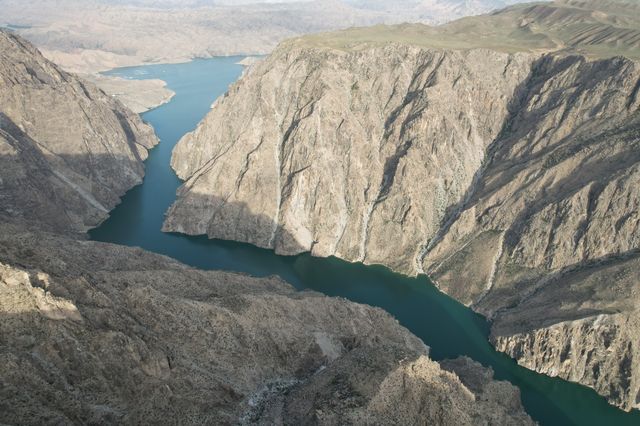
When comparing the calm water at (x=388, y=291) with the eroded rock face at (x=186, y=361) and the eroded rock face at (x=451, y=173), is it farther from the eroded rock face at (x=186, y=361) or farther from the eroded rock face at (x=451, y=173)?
the eroded rock face at (x=186, y=361)

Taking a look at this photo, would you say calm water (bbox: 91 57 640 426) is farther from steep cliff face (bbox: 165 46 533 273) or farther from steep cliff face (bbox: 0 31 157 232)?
steep cliff face (bbox: 0 31 157 232)

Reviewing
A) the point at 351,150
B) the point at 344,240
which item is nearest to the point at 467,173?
the point at 351,150

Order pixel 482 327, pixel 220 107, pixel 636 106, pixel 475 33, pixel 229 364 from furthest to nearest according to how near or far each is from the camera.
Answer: pixel 475 33 → pixel 220 107 → pixel 636 106 → pixel 482 327 → pixel 229 364

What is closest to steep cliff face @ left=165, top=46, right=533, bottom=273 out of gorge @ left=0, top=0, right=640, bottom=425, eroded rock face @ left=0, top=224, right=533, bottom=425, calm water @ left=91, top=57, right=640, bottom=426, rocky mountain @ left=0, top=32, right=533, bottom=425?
gorge @ left=0, top=0, right=640, bottom=425

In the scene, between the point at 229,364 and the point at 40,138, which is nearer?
the point at 229,364

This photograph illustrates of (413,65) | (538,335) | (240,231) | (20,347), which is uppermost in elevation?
(413,65)

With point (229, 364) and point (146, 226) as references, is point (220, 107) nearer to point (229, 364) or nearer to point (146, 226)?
point (146, 226)

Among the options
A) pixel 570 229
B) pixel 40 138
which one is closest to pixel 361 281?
pixel 570 229
